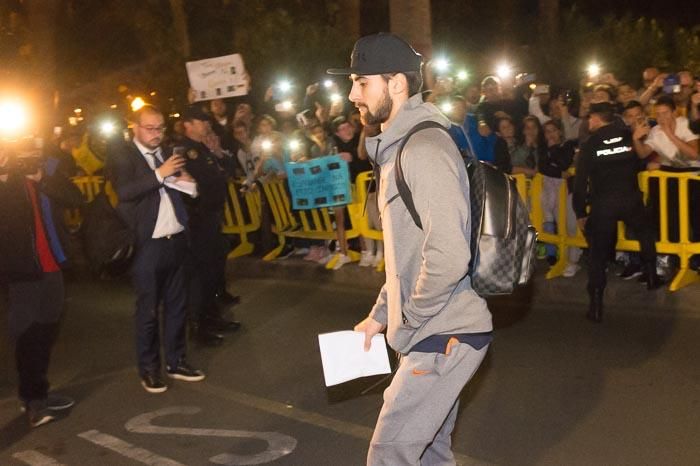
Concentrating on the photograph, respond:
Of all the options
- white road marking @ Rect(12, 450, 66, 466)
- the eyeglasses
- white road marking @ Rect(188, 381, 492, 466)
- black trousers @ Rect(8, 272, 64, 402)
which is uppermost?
the eyeglasses

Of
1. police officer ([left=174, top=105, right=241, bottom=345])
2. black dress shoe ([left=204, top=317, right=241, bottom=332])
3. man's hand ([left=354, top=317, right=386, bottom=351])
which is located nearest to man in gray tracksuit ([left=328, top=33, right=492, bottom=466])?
man's hand ([left=354, top=317, right=386, bottom=351])

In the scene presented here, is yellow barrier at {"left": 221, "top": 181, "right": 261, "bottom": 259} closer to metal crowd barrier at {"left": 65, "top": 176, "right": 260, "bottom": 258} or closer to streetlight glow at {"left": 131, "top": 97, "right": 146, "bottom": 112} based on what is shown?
metal crowd barrier at {"left": 65, "top": 176, "right": 260, "bottom": 258}

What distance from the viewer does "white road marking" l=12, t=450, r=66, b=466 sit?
586cm

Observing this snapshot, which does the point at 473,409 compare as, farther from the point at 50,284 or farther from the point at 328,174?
the point at 328,174

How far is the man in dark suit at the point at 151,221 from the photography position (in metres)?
6.75

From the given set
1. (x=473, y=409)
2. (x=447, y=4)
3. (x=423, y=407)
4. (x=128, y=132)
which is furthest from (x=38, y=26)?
(x=423, y=407)

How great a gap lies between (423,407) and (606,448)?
2380mm

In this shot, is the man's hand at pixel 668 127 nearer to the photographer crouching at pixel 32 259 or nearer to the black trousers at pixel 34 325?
the photographer crouching at pixel 32 259

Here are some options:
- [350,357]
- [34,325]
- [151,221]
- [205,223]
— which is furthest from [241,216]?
[350,357]

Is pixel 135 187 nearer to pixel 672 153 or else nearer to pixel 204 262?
pixel 204 262

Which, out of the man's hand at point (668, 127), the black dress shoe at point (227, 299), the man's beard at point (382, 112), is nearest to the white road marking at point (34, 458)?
the man's beard at point (382, 112)

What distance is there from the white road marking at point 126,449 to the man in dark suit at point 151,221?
0.86m

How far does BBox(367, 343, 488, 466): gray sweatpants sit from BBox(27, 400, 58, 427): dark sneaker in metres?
3.85

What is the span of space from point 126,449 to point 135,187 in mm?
1840
